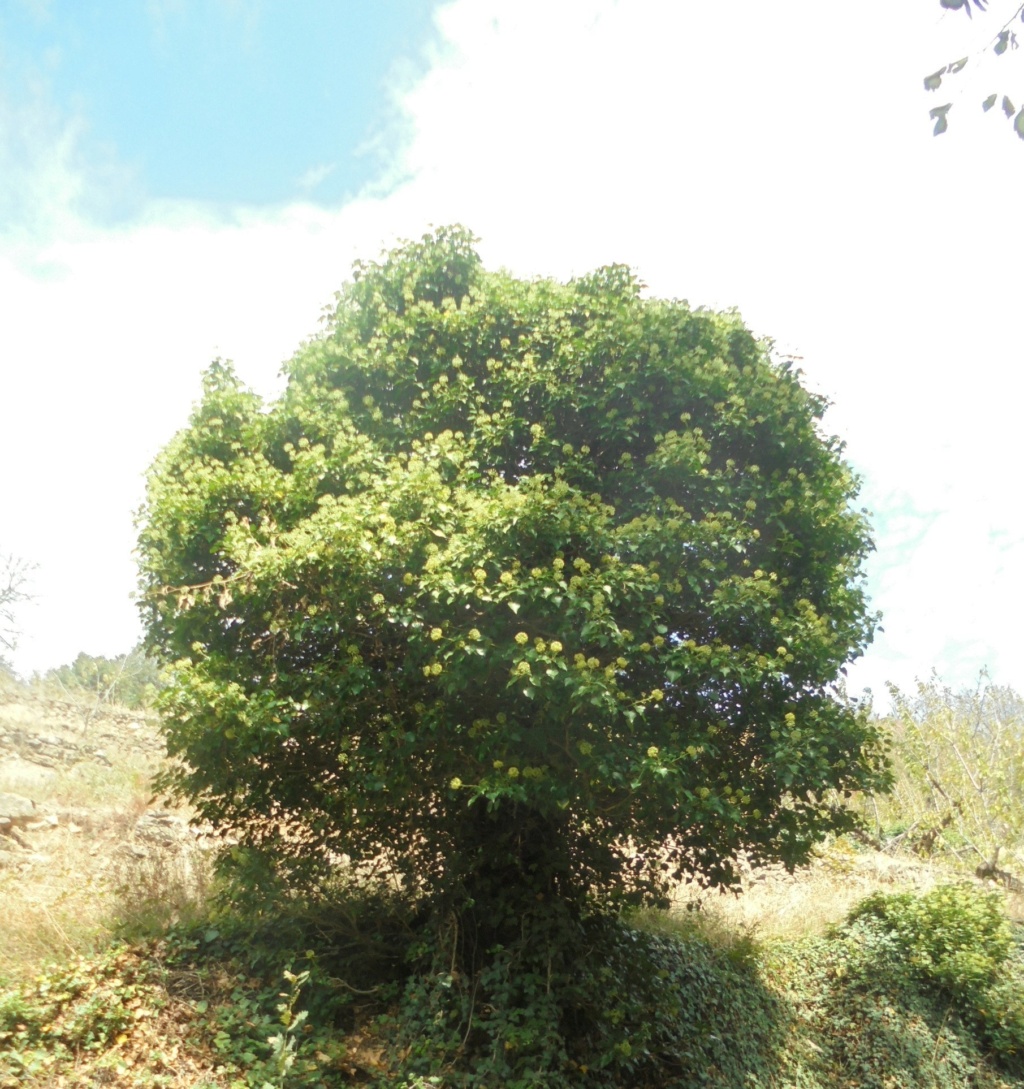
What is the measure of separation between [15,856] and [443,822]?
18.1 ft

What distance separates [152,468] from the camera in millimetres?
7617

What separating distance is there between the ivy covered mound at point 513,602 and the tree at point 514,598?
30 millimetres

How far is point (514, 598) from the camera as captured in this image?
542 cm

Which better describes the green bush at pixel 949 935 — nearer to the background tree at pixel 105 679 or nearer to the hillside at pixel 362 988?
the hillside at pixel 362 988

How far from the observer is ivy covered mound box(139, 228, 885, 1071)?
5688 mm

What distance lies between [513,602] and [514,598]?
0.13m

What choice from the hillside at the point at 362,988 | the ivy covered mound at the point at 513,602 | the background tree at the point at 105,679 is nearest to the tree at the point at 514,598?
the ivy covered mound at the point at 513,602

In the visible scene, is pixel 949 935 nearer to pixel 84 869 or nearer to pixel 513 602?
pixel 513 602

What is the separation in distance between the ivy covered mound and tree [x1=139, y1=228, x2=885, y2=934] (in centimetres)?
3

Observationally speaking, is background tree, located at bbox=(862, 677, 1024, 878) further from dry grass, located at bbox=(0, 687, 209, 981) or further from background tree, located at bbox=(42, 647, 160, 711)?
background tree, located at bbox=(42, 647, 160, 711)

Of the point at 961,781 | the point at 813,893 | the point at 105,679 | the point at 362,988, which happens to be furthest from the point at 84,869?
the point at 961,781

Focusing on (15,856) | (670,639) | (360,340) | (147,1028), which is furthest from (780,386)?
(15,856)

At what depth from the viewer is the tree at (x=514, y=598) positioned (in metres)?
5.68

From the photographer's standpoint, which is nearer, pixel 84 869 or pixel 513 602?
pixel 513 602
